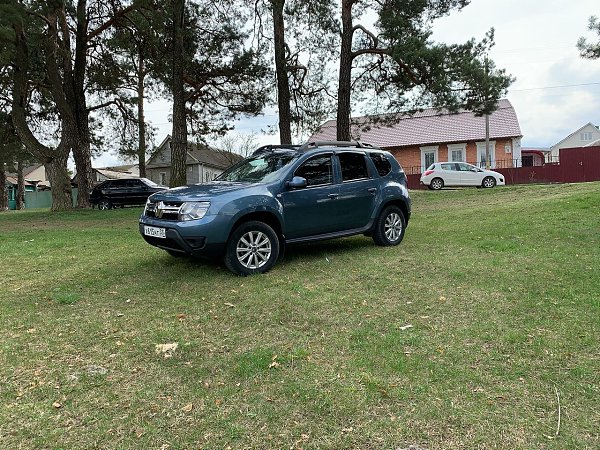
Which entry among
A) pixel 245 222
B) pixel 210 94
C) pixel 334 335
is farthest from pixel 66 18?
pixel 334 335

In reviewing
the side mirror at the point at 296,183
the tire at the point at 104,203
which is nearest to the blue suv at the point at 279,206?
the side mirror at the point at 296,183

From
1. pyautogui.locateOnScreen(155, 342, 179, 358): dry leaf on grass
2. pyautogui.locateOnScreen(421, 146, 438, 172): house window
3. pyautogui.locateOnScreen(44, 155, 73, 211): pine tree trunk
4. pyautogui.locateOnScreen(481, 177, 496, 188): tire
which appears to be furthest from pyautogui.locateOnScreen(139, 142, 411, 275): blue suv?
pyautogui.locateOnScreen(421, 146, 438, 172): house window

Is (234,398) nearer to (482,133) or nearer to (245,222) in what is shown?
(245,222)

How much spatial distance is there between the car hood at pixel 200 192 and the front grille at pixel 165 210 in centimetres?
6

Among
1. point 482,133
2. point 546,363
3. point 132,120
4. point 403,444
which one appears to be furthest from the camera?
point 482,133

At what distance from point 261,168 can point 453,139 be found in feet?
97.3

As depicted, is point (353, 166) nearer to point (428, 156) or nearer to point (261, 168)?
point (261, 168)

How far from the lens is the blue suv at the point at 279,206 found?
5.66 m

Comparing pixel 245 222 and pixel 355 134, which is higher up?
pixel 355 134

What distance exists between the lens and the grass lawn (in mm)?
2713

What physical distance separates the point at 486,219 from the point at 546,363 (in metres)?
7.63

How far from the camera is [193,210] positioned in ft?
18.4

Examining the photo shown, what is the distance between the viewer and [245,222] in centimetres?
592

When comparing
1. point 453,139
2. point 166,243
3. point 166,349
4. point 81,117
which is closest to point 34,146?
point 81,117
